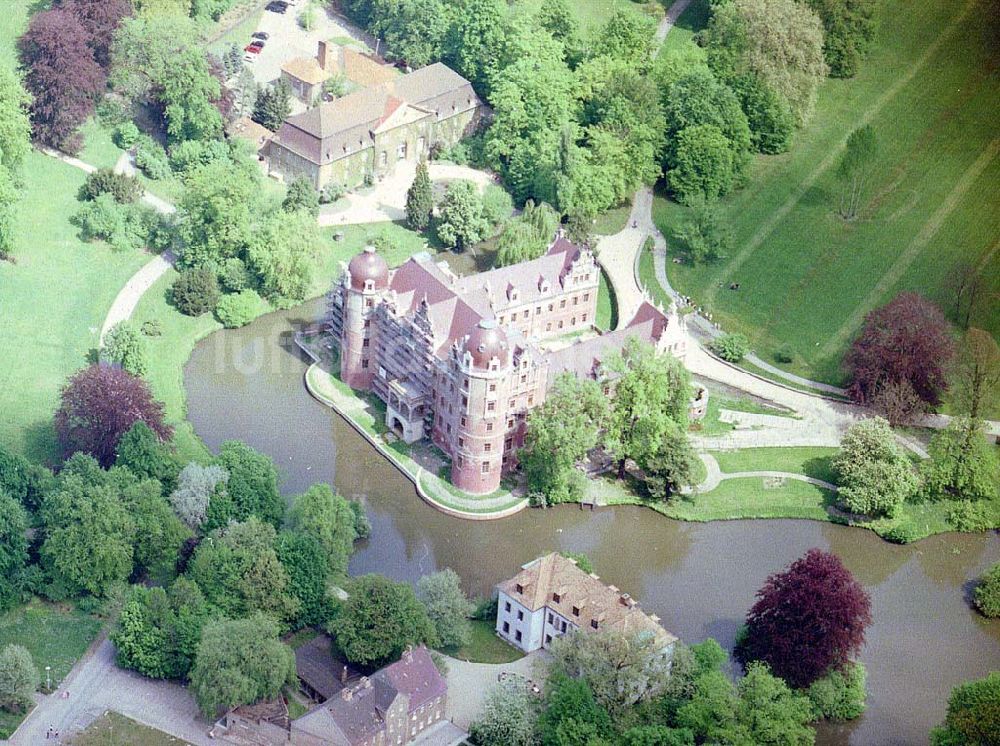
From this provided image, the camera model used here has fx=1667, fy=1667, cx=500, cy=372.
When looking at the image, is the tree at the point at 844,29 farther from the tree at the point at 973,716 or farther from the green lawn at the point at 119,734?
the green lawn at the point at 119,734

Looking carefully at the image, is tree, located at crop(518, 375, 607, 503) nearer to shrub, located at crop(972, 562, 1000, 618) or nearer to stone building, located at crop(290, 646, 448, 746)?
stone building, located at crop(290, 646, 448, 746)

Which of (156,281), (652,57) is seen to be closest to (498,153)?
(652,57)

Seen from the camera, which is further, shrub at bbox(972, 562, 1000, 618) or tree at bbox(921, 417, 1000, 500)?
tree at bbox(921, 417, 1000, 500)

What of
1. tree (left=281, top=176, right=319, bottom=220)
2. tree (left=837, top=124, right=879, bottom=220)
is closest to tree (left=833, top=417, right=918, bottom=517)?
tree (left=837, top=124, right=879, bottom=220)

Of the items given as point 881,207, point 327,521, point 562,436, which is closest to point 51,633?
point 327,521

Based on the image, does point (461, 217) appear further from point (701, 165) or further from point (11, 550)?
point (11, 550)

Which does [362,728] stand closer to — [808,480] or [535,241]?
[808,480]
